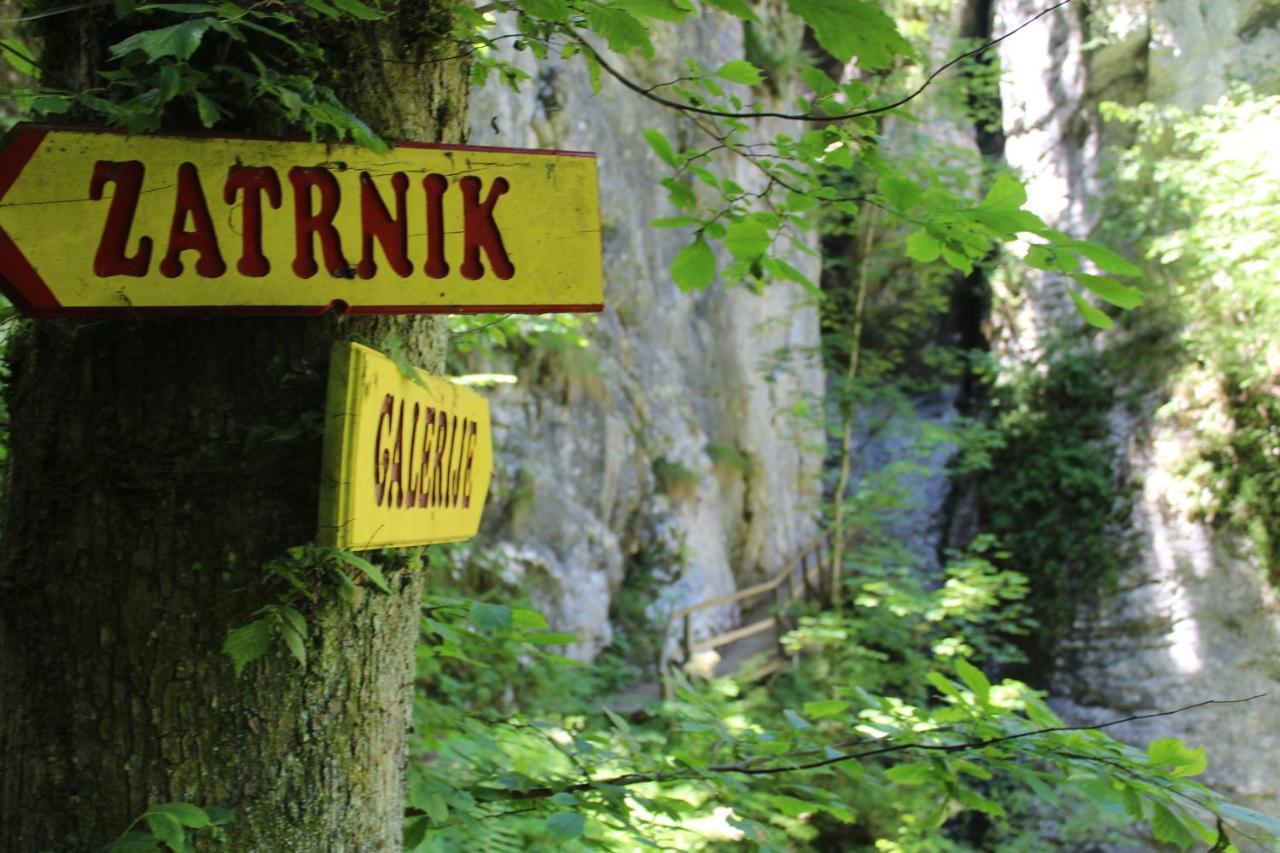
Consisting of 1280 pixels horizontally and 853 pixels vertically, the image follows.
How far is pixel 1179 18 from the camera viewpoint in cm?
1164

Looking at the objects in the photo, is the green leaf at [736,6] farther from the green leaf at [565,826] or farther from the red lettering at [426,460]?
the green leaf at [565,826]

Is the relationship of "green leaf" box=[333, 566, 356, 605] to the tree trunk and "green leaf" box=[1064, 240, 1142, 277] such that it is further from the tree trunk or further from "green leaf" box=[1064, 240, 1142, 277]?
"green leaf" box=[1064, 240, 1142, 277]

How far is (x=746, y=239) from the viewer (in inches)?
56.2

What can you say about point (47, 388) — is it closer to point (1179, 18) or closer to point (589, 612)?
point (589, 612)

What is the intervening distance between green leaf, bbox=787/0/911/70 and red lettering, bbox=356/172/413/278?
1.77ft

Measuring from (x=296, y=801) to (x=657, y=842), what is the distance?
2.90 ft

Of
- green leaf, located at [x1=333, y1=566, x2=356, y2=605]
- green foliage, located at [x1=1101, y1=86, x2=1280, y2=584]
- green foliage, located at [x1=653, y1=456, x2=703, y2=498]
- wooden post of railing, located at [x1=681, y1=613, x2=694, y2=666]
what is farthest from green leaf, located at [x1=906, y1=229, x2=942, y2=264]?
green foliage, located at [x1=653, y1=456, x2=703, y2=498]

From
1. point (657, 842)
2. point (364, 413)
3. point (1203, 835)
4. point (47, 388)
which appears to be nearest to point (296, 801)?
point (364, 413)

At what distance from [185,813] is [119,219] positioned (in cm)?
67

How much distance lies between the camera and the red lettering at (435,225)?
47.3 inches

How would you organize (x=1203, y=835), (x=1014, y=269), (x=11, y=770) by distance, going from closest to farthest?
(x=11, y=770)
(x=1203, y=835)
(x=1014, y=269)

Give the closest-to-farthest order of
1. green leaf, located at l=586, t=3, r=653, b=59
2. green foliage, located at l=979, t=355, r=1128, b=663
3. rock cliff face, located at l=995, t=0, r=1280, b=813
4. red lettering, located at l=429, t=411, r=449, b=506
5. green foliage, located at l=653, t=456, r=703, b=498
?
1. green leaf, located at l=586, t=3, r=653, b=59
2. red lettering, located at l=429, t=411, r=449, b=506
3. rock cliff face, located at l=995, t=0, r=1280, b=813
4. green foliage, located at l=653, t=456, r=703, b=498
5. green foliage, located at l=979, t=355, r=1128, b=663

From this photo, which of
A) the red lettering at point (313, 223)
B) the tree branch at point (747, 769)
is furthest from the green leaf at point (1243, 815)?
the red lettering at point (313, 223)

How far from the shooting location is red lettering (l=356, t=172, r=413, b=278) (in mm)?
1168
